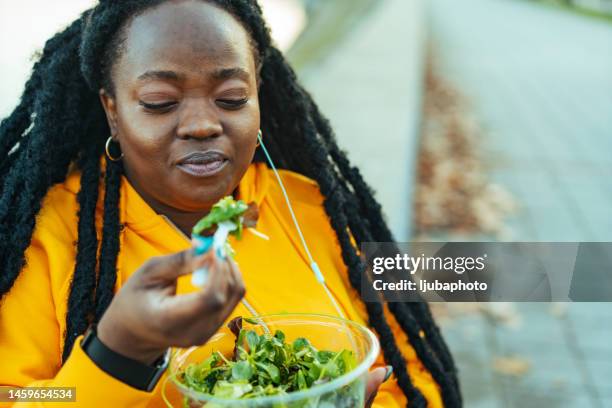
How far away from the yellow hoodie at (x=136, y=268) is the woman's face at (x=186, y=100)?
7.1 inches

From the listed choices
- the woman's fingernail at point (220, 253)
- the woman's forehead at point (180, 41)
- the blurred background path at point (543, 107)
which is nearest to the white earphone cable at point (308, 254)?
the woman's forehead at point (180, 41)

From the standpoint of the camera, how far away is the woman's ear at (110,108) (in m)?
2.19

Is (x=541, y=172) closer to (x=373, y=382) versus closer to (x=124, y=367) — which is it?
(x=373, y=382)

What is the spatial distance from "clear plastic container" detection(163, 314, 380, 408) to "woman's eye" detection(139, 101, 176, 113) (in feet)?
1.90

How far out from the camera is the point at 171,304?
4.81 ft

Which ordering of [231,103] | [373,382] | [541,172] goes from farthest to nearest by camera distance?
[541,172] → [231,103] → [373,382]

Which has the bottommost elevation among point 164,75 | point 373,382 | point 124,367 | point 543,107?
point 543,107

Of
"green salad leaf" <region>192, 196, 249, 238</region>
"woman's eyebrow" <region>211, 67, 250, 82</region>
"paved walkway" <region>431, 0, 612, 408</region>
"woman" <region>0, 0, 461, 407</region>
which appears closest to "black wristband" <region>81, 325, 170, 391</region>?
"woman" <region>0, 0, 461, 407</region>

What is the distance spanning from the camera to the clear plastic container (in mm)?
1559

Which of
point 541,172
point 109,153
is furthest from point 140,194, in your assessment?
point 541,172

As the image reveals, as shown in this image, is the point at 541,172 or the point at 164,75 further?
the point at 541,172

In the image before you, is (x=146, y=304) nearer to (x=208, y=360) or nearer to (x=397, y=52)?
(x=208, y=360)

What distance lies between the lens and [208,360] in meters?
1.78

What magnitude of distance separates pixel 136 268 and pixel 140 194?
223 millimetres
